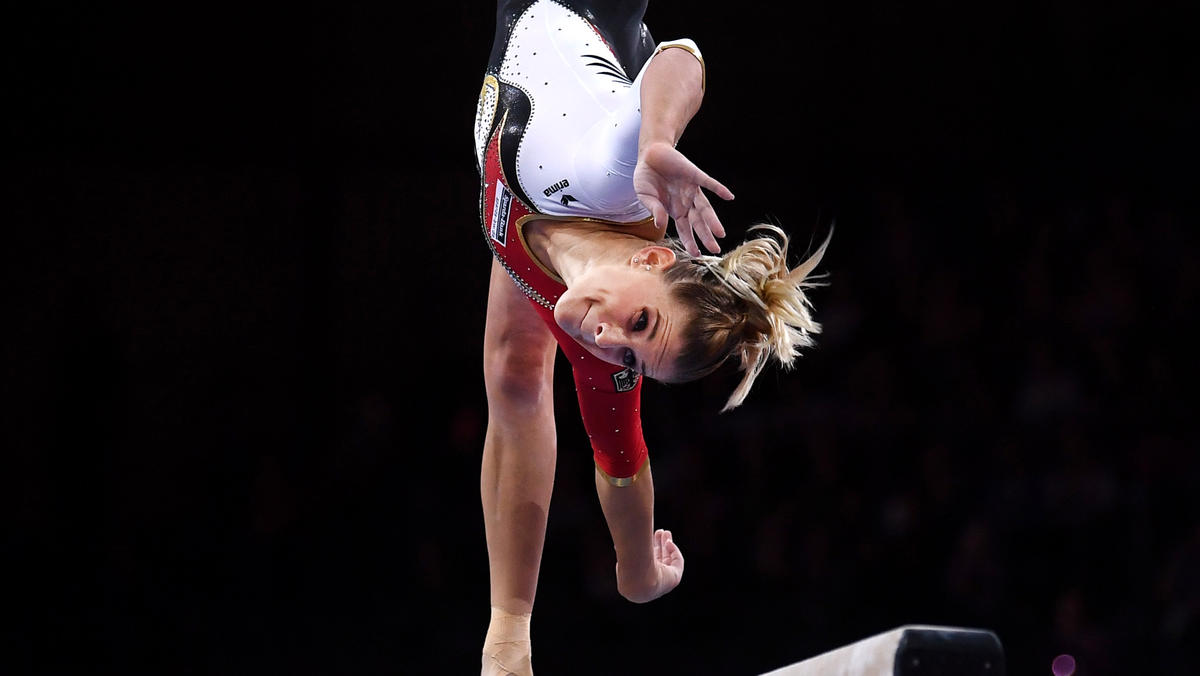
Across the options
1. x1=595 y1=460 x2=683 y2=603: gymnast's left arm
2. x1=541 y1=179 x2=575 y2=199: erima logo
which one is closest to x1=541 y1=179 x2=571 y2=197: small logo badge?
x1=541 y1=179 x2=575 y2=199: erima logo

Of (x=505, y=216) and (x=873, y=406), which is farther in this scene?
(x=873, y=406)

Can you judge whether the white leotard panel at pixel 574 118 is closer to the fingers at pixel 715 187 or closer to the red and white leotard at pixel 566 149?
the red and white leotard at pixel 566 149

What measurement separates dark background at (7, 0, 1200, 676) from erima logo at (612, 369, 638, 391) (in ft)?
7.07

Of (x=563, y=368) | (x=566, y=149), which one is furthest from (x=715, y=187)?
(x=563, y=368)

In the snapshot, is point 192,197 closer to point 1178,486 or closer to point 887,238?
point 887,238

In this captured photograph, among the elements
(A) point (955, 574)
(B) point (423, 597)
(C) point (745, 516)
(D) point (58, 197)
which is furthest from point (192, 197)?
(A) point (955, 574)

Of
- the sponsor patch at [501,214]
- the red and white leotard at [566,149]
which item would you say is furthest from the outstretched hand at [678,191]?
the sponsor patch at [501,214]

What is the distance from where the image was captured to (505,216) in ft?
8.75

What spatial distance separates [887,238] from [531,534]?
12.9 ft

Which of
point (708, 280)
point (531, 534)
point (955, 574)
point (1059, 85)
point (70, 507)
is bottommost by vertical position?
point (70, 507)

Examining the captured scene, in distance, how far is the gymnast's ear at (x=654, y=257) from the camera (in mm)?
2379

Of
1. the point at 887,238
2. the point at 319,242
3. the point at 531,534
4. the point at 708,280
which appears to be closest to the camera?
the point at 708,280

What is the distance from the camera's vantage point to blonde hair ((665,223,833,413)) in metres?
2.37

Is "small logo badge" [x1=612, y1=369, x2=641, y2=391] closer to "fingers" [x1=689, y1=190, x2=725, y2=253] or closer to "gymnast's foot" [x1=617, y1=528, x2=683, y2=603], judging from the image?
"gymnast's foot" [x1=617, y1=528, x2=683, y2=603]
